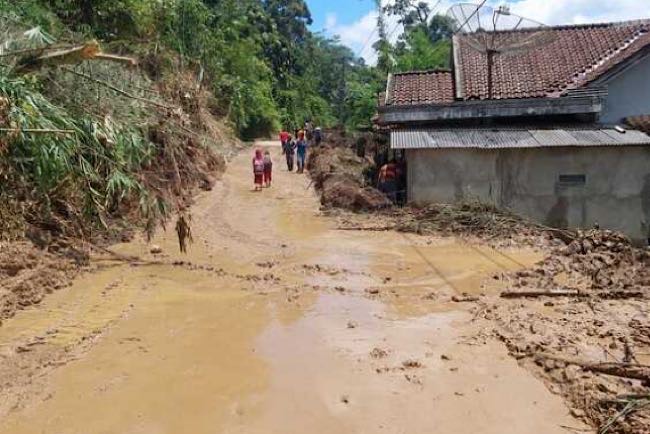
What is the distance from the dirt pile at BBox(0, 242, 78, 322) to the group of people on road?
903cm

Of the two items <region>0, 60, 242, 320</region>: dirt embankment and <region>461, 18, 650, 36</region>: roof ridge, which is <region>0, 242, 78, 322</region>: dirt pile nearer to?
<region>0, 60, 242, 320</region>: dirt embankment

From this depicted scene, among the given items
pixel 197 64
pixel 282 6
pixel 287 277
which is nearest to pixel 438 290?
pixel 287 277

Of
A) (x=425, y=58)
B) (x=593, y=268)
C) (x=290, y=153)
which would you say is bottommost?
(x=593, y=268)

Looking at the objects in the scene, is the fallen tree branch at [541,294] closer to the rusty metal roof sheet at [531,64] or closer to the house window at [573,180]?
the house window at [573,180]

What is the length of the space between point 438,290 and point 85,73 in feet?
24.4

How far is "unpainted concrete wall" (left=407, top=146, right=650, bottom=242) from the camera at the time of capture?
1338cm

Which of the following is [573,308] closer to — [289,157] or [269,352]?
[269,352]

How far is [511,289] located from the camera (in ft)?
26.7

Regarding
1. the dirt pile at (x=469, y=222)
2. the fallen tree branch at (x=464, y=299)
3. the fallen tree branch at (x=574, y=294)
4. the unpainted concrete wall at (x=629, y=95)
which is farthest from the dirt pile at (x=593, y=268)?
the unpainted concrete wall at (x=629, y=95)

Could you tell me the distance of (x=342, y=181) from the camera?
15.9 meters

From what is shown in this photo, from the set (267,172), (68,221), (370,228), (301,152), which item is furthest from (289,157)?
(68,221)

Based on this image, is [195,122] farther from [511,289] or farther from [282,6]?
[282,6]

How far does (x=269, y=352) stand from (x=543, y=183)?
31.4 feet

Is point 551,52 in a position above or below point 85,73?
above
